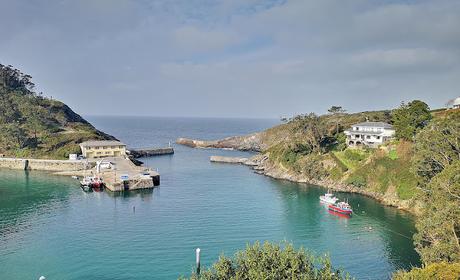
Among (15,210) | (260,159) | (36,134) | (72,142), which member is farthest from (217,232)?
(36,134)

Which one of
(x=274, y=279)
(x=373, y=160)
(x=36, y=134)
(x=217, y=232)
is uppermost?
(x=36, y=134)

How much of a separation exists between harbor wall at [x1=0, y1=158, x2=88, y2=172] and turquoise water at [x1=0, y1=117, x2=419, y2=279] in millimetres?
17094

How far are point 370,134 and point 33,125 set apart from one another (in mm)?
123114

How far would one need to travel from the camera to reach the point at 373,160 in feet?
315

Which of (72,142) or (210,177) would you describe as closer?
(210,177)

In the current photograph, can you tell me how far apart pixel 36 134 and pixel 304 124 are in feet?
353

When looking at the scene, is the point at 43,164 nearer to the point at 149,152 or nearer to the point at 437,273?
the point at 149,152

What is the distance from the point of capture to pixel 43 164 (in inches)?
4823

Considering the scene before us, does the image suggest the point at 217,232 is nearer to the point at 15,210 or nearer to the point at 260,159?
the point at 15,210

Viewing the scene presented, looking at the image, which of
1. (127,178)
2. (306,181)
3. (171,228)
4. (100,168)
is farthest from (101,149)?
(171,228)

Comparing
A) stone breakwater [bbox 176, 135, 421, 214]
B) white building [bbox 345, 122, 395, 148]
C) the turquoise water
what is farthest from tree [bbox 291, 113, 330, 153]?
the turquoise water

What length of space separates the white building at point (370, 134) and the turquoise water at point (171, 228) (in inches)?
957

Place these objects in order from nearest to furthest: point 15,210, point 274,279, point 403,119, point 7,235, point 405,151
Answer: point 274,279 → point 7,235 → point 15,210 → point 405,151 → point 403,119

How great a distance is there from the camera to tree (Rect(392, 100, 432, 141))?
94.3 meters
